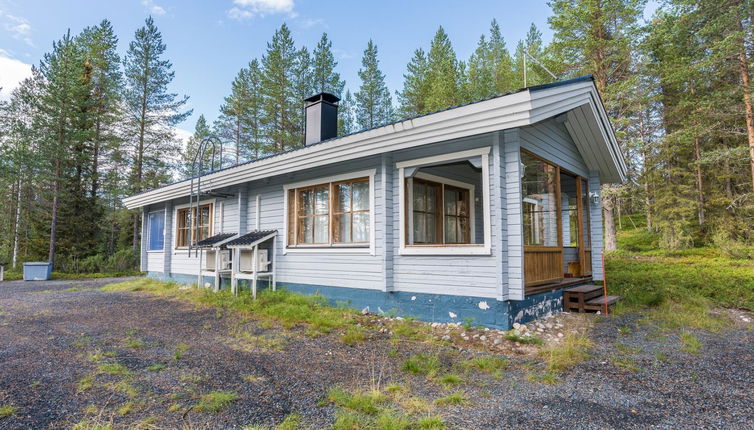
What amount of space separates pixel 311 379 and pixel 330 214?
11.8ft

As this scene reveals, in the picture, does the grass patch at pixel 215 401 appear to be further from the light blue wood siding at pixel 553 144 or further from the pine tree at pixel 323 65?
the pine tree at pixel 323 65

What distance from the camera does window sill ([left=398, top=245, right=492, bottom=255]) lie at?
14.7ft

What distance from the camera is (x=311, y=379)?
290 cm

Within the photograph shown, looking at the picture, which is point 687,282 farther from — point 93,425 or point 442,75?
point 442,75

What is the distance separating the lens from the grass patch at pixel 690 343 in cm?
362

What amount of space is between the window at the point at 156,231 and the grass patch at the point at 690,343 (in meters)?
11.2

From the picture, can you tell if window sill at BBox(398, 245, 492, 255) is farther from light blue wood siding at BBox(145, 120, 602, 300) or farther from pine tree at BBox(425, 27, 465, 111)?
pine tree at BBox(425, 27, 465, 111)

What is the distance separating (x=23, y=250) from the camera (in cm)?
1814

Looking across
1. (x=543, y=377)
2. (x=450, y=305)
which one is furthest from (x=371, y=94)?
(x=543, y=377)

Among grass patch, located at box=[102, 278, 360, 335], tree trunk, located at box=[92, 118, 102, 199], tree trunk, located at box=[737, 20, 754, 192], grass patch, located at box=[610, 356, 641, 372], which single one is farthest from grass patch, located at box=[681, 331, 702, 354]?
tree trunk, located at box=[92, 118, 102, 199]

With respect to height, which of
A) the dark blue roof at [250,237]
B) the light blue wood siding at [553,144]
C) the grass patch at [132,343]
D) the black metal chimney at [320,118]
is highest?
the black metal chimney at [320,118]

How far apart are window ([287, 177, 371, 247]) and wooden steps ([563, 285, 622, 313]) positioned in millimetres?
3184

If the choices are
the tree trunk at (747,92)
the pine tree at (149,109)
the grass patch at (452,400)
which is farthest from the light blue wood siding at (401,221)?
the pine tree at (149,109)

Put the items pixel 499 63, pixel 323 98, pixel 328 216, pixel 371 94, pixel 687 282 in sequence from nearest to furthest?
pixel 328 216 → pixel 687 282 → pixel 323 98 → pixel 371 94 → pixel 499 63
